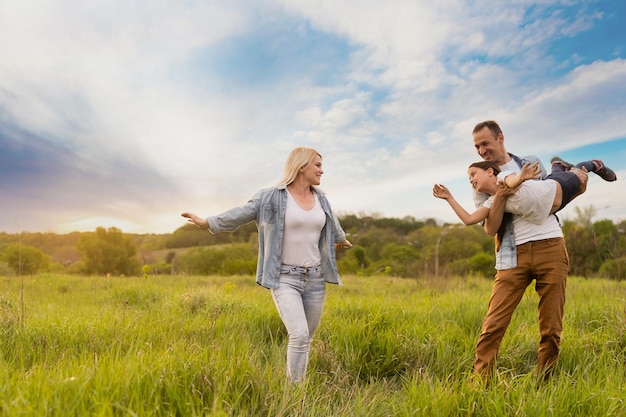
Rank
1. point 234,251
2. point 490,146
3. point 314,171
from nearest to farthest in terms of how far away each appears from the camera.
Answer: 1. point 490,146
2. point 314,171
3. point 234,251

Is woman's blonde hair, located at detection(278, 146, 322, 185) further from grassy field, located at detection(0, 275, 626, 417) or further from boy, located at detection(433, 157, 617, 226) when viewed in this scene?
grassy field, located at detection(0, 275, 626, 417)

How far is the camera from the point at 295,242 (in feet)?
14.4

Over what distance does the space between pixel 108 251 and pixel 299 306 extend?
3759 cm

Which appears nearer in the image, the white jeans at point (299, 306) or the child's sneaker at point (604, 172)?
the white jeans at point (299, 306)

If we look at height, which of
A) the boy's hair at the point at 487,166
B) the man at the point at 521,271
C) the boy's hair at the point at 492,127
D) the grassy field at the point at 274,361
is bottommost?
the grassy field at the point at 274,361

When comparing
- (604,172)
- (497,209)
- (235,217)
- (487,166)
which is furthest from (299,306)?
(604,172)

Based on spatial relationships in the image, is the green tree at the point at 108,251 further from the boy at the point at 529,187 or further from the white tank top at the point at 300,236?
the boy at the point at 529,187

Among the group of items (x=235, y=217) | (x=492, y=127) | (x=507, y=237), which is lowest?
(x=507, y=237)

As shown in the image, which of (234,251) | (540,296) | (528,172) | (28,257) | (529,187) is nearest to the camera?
(528,172)

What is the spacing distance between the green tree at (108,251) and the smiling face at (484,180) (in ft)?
117

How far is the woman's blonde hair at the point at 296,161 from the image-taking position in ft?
15.0

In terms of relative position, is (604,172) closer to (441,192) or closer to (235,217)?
(441,192)

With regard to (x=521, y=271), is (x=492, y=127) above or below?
above

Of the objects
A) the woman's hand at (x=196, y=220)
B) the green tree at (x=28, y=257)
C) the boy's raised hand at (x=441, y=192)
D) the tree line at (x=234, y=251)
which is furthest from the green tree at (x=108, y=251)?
the boy's raised hand at (x=441, y=192)
